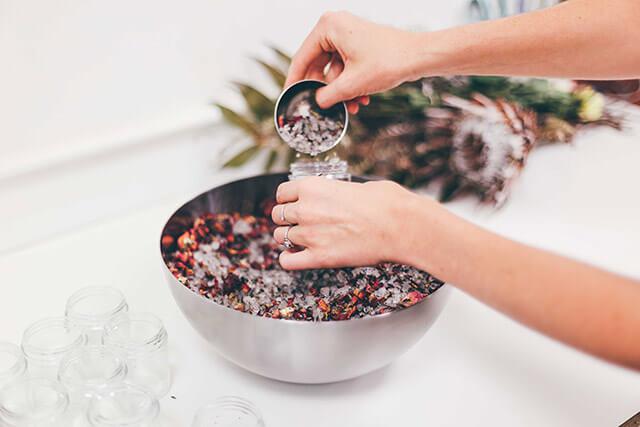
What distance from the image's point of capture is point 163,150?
5.45ft

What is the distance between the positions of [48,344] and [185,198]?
2.14 feet

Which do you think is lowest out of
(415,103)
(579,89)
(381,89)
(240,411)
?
(240,411)

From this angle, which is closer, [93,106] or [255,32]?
[93,106]

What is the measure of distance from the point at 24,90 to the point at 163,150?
372 millimetres

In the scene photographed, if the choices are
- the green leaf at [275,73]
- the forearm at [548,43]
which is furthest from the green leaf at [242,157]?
the forearm at [548,43]

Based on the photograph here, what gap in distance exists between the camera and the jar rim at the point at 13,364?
97 cm

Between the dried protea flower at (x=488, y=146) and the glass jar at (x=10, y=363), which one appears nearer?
the glass jar at (x=10, y=363)

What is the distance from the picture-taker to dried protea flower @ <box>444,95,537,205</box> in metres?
1.57

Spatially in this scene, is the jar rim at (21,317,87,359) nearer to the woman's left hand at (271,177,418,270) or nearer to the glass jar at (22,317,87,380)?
the glass jar at (22,317,87,380)

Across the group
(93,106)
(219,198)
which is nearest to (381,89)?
(219,198)

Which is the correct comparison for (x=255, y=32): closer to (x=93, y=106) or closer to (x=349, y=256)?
(x=93, y=106)

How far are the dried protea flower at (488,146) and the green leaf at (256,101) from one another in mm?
430

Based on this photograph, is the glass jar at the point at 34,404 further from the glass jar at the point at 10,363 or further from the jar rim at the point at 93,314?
the jar rim at the point at 93,314

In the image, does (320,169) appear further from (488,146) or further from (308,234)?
(488,146)
